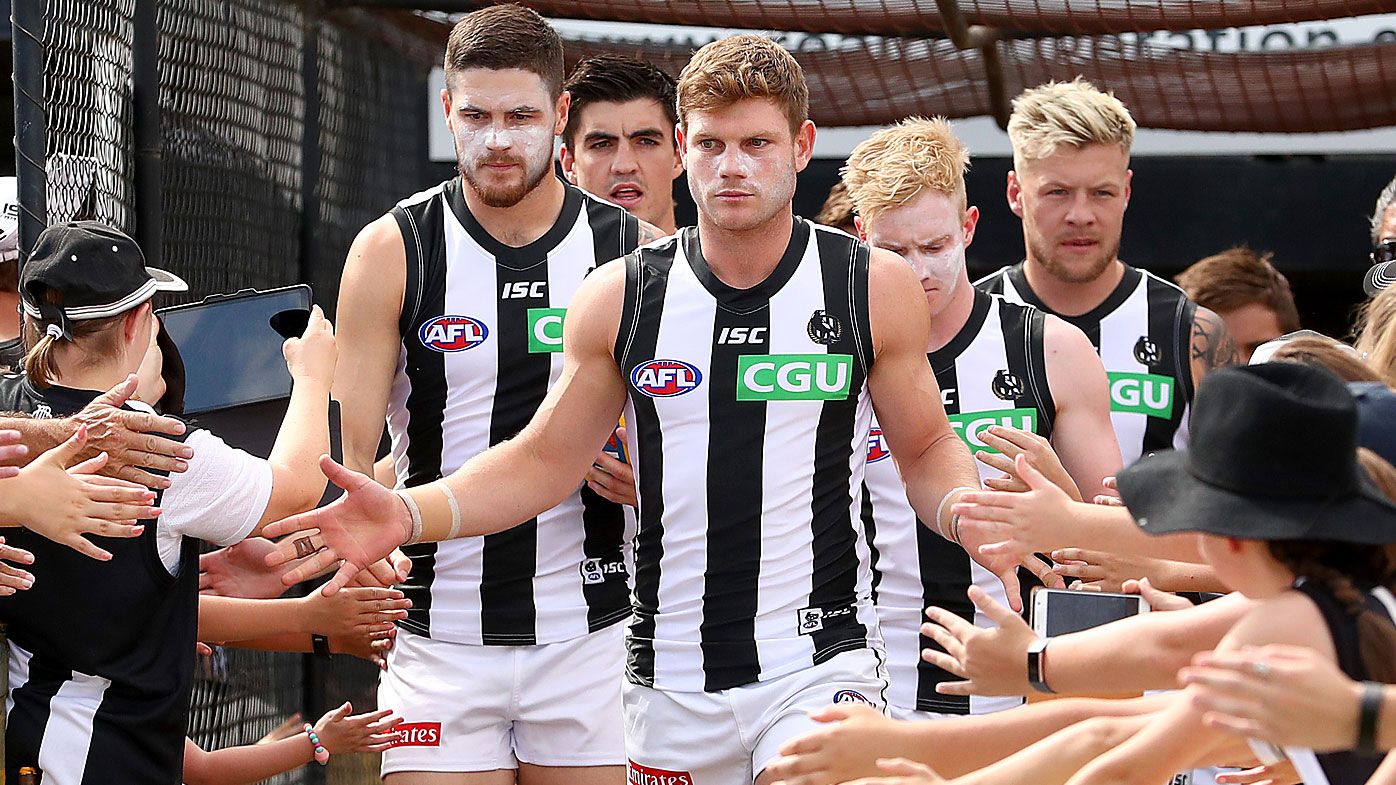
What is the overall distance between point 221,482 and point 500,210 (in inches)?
50.7

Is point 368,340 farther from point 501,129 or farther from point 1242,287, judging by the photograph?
point 1242,287

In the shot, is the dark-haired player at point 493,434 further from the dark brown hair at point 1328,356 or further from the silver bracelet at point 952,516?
the dark brown hair at point 1328,356

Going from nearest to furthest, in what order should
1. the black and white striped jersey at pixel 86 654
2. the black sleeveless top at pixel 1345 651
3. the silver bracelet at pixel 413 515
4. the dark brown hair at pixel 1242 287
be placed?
the black sleeveless top at pixel 1345 651 → the black and white striped jersey at pixel 86 654 → the silver bracelet at pixel 413 515 → the dark brown hair at pixel 1242 287

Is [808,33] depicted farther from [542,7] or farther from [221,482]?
[221,482]

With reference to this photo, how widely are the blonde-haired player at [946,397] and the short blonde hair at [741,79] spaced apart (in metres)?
0.78

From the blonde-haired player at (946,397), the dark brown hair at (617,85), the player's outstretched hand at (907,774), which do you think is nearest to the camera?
the player's outstretched hand at (907,774)

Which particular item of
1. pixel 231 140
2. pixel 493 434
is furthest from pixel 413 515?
pixel 231 140

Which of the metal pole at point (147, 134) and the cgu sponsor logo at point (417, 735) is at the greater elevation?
the metal pole at point (147, 134)

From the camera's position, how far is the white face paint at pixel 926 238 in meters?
4.74

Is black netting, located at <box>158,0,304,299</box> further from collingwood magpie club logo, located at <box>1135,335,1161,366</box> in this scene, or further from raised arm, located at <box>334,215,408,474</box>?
collingwood magpie club logo, located at <box>1135,335,1161,366</box>

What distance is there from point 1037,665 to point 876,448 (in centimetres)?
176

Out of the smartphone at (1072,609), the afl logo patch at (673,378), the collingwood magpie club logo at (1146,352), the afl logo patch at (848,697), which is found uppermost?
the collingwood magpie club logo at (1146,352)

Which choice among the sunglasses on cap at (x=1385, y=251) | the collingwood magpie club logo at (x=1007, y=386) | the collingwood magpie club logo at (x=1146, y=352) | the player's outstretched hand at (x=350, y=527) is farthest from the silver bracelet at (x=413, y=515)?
the sunglasses on cap at (x=1385, y=251)

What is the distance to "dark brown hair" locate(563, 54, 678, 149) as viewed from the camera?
226 inches
